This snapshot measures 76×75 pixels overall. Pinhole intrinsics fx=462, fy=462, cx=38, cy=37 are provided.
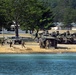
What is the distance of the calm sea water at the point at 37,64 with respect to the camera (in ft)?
167

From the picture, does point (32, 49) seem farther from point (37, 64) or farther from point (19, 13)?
point (19, 13)

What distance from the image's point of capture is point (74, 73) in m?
48.2

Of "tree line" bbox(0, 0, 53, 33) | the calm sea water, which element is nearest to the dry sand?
the calm sea water

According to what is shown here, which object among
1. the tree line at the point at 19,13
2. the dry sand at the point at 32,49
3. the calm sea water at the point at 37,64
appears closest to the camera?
the calm sea water at the point at 37,64

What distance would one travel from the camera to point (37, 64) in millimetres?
60844

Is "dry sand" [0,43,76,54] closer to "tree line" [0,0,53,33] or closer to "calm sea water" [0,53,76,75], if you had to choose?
"calm sea water" [0,53,76,75]

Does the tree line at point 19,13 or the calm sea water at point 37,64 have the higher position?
the tree line at point 19,13

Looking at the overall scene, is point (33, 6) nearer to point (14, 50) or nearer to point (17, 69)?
point (14, 50)

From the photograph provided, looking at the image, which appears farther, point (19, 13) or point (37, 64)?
point (19, 13)

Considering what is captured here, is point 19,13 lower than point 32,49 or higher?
higher

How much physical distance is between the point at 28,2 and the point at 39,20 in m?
10.9

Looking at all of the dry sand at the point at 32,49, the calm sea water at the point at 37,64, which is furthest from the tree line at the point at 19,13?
the calm sea water at the point at 37,64

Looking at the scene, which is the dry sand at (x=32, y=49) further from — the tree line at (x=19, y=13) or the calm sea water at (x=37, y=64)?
the tree line at (x=19, y=13)

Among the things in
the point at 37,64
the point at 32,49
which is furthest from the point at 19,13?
the point at 37,64
